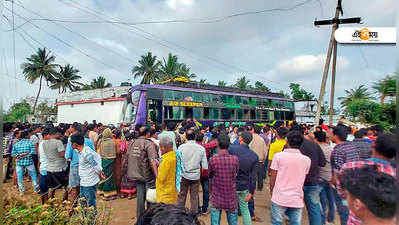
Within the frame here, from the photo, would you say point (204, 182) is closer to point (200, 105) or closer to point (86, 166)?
point (86, 166)

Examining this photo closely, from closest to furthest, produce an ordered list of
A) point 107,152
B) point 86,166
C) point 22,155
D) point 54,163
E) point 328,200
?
point 86,166 < point 328,200 < point 54,163 < point 22,155 < point 107,152

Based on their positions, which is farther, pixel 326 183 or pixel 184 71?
pixel 184 71

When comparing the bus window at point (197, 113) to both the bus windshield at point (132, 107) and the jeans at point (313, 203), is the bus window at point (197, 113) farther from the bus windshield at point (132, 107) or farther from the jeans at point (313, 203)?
the jeans at point (313, 203)

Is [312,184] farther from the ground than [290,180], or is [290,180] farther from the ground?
[290,180]

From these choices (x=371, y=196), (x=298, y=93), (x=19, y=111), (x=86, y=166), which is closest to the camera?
(x=371, y=196)

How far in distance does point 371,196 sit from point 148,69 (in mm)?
37527

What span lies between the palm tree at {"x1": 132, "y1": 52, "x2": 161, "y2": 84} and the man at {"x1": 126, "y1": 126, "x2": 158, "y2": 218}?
33.3 m

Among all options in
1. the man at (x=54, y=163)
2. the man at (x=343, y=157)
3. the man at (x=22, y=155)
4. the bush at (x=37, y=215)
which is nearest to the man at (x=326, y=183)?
the man at (x=343, y=157)

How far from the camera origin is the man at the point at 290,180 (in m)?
3.22

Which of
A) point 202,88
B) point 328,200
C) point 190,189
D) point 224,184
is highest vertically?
point 202,88

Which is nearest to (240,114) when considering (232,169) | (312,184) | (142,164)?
(312,184)

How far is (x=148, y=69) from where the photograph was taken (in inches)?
1469

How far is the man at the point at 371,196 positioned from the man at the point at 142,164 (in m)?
3.18

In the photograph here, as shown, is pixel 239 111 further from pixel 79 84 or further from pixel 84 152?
pixel 79 84
